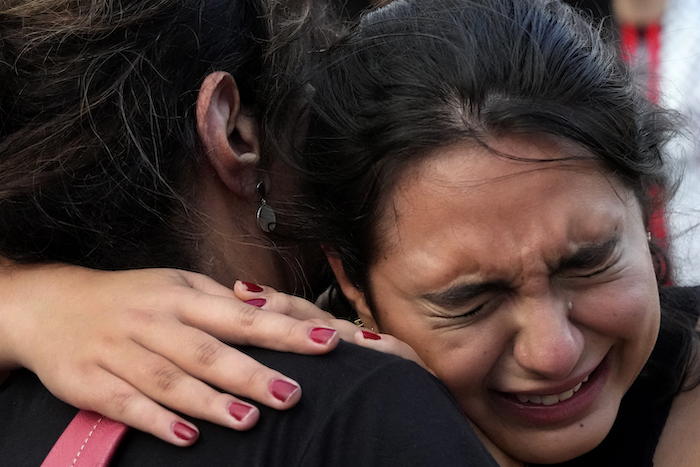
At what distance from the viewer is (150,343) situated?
1.20 meters

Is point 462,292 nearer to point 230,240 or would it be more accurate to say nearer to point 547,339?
point 547,339

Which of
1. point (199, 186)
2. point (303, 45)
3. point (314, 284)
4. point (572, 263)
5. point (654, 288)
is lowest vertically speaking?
point (314, 284)

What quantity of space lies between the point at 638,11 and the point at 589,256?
3023 mm

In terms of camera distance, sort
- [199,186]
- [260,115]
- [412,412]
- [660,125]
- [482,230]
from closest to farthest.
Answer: [412,412], [482,230], [199,186], [260,115], [660,125]

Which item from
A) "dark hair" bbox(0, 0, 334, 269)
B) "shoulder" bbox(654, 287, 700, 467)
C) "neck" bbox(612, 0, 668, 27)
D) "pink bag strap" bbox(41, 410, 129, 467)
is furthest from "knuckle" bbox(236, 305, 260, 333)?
"neck" bbox(612, 0, 668, 27)

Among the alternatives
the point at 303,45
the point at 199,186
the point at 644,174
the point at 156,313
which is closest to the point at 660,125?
the point at 644,174

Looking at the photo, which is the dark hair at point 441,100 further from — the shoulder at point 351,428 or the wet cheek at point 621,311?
the shoulder at point 351,428

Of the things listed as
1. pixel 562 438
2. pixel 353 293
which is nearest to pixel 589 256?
pixel 562 438

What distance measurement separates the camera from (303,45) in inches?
65.8

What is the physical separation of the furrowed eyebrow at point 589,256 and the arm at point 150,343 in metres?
0.50

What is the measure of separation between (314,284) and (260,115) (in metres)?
0.43

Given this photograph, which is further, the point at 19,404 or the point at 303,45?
the point at 303,45

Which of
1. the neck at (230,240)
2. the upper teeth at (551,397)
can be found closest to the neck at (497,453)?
the upper teeth at (551,397)

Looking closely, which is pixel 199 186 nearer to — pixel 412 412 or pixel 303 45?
pixel 303 45
